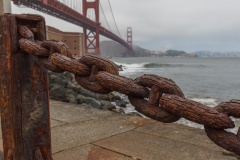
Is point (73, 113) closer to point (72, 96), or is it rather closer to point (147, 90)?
point (147, 90)

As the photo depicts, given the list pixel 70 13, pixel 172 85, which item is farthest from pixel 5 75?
pixel 70 13

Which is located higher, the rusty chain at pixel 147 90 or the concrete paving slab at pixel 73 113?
the rusty chain at pixel 147 90

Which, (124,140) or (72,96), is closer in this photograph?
(124,140)

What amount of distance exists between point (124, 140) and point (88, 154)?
1.39 ft

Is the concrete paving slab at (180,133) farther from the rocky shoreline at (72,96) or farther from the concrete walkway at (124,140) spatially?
the rocky shoreline at (72,96)

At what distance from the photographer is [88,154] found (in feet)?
6.55

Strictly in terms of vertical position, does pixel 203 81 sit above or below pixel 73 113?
below

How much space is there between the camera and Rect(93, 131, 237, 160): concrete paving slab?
1968 millimetres

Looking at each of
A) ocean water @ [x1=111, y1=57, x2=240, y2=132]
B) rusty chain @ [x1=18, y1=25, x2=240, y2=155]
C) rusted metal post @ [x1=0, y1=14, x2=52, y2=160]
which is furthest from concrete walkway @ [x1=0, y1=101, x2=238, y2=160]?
ocean water @ [x1=111, y1=57, x2=240, y2=132]

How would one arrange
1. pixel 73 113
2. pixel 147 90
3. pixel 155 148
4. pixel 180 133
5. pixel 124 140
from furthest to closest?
pixel 73 113
pixel 180 133
pixel 124 140
pixel 155 148
pixel 147 90

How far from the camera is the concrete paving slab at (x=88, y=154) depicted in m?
1.92

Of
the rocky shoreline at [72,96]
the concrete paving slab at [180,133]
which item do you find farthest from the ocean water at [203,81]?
the rocky shoreline at [72,96]

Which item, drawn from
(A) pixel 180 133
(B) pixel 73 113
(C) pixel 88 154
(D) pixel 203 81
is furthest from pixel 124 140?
(D) pixel 203 81

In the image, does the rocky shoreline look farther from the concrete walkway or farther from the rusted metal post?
the rusted metal post
